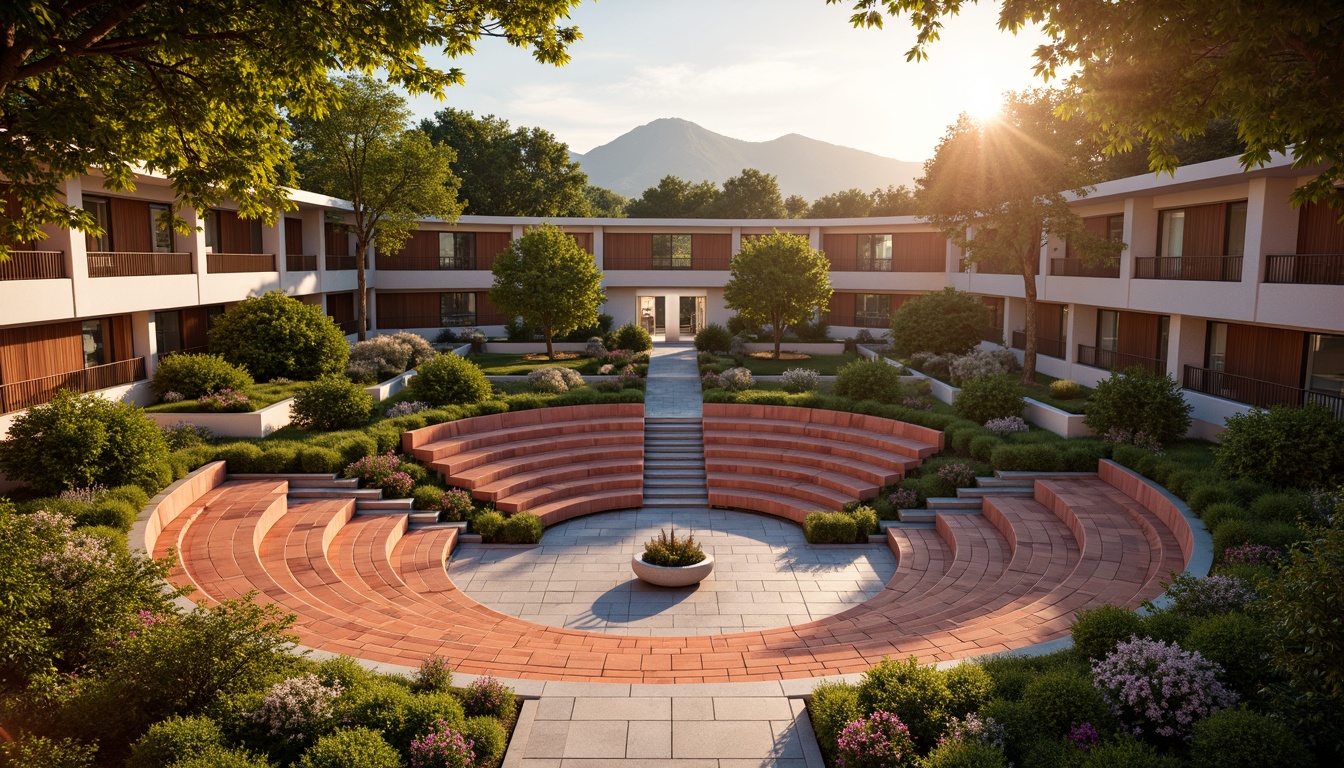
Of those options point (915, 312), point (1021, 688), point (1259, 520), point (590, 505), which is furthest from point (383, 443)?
point (915, 312)

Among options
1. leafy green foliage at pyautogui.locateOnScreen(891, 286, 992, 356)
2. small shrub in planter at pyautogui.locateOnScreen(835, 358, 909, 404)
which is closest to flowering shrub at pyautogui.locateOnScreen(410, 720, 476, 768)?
small shrub in planter at pyautogui.locateOnScreen(835, 358, 909, 404)

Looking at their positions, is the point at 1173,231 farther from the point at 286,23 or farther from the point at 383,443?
the point at 286,23

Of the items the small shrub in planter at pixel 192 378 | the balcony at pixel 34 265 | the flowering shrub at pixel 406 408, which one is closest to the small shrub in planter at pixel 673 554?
the flowering shrub at pixel 406 408

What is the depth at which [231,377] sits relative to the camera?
2148cm

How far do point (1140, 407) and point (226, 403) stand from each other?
20.9m

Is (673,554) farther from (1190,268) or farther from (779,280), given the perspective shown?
(779,280)

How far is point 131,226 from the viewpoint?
23.0 meters

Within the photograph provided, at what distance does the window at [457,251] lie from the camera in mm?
41031

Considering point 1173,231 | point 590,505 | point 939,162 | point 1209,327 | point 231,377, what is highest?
point 939,162

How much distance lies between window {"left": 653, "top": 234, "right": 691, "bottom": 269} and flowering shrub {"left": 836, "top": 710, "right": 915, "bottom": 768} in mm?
36828

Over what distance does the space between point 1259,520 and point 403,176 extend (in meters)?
30.4

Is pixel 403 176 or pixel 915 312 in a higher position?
pixel 403 176

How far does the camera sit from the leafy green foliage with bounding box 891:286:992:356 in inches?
1171

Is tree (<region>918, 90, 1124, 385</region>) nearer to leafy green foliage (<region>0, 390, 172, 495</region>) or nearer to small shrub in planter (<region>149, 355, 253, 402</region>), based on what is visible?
small shrub in planter (<region>149, 355, 253, 402</region>)
